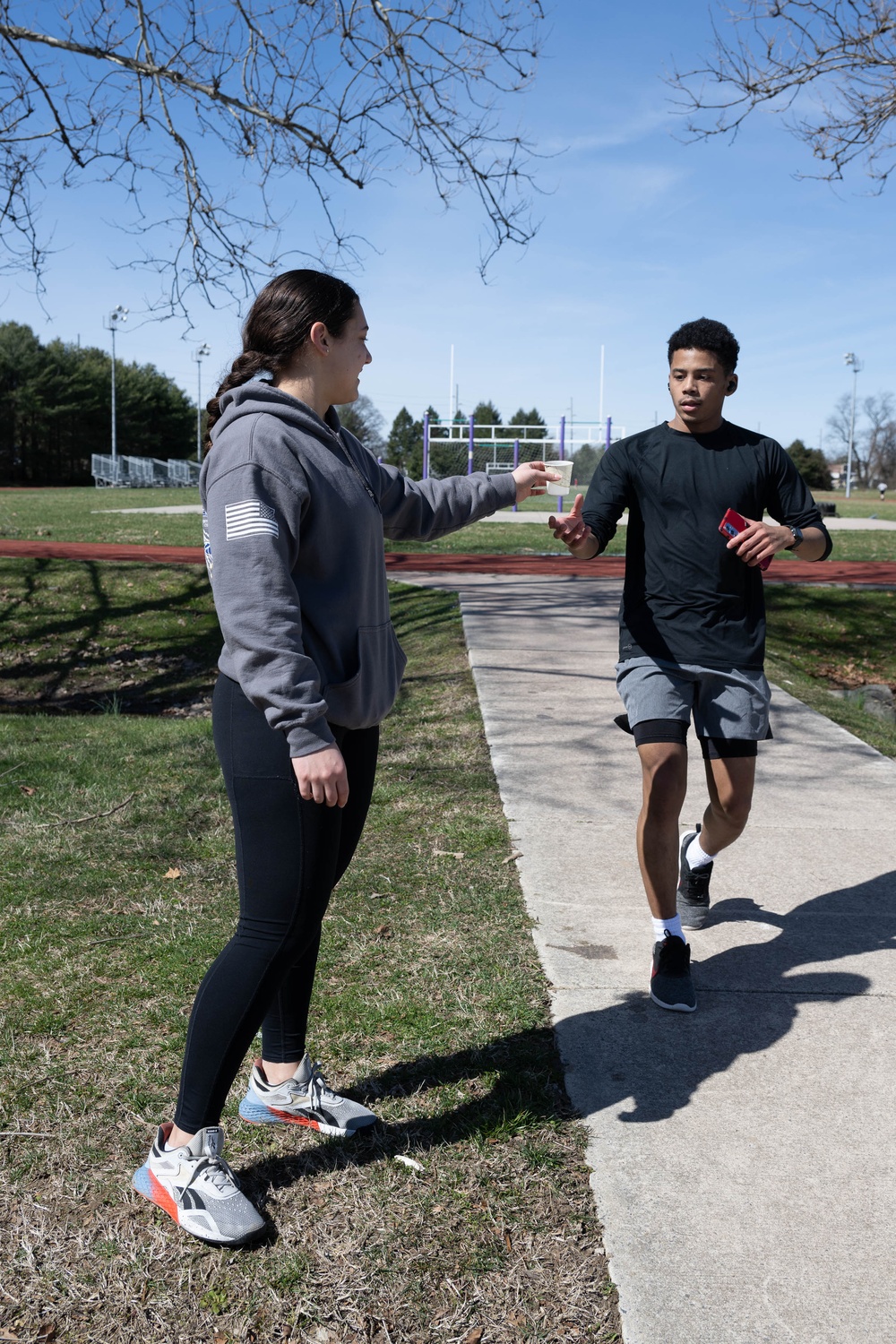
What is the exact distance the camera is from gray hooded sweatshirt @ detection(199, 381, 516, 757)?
7.02 feet

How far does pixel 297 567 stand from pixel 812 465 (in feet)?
226

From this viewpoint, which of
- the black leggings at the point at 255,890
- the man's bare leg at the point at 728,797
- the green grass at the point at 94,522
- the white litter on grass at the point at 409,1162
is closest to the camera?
the black leggings at the point at 255,890

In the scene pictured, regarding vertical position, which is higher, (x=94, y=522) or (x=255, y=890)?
(x=94, y=522)

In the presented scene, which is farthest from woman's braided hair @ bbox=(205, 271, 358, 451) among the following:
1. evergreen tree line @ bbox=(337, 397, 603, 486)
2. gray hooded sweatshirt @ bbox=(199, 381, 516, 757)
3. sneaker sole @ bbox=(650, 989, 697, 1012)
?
evergreen tree line @ bbox=(337, 397, 603, 486)

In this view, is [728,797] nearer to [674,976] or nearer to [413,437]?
[674,976]

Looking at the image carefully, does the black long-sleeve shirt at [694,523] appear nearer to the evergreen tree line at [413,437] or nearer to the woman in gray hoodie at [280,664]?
the woman in gray hoodie at [280,664]

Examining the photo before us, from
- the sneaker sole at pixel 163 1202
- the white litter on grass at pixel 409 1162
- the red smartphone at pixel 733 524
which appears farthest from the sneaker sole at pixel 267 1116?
the red smartphone at pixel 733 524

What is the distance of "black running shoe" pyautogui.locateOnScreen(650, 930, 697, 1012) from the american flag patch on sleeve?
73.8 inches

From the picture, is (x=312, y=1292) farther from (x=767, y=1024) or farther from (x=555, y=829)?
(x=555, y=829)

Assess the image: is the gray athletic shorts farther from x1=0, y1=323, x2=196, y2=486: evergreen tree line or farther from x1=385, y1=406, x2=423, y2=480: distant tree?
x1=385, y1=406, x2=423, y2=480: distant tree

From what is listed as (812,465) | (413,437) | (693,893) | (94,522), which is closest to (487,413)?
(413,437)

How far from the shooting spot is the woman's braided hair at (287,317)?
7.73 ft

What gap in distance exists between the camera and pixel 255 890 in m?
2.30

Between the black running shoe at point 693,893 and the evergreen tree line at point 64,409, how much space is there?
5890 centimetres
